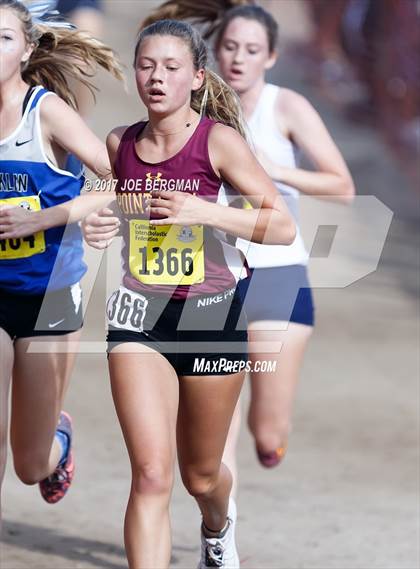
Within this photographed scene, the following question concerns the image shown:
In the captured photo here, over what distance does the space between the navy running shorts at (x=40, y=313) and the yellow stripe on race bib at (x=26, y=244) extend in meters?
0.13

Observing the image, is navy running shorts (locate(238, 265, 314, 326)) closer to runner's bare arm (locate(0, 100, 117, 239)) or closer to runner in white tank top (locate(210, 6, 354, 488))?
runner in white tank top (locate(210, 6, 354, 488))

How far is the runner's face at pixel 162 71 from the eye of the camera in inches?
159

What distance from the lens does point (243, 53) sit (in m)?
5.38

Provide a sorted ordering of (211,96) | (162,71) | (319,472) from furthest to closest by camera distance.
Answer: (319,472) → (211,96) → (162,71)

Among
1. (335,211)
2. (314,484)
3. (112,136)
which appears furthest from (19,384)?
(335,211)

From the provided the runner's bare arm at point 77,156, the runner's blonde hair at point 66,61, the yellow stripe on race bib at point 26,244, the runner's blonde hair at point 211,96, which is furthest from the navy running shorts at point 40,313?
the runner's blonde hair at point 211,96

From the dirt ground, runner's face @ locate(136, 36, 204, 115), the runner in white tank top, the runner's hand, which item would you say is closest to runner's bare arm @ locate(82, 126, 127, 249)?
the runner's hand

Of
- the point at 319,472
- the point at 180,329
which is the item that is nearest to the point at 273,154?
the point at 180,329

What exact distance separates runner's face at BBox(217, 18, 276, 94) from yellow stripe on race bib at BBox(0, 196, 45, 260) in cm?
121

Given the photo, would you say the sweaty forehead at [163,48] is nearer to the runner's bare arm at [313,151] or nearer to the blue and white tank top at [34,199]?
the blue and white tank top at [34,199]

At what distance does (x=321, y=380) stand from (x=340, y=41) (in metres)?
9.23

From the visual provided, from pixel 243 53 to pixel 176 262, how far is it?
155 centimetres

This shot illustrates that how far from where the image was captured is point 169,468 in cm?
395

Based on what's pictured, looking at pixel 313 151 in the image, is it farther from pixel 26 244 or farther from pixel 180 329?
pixel 180 329
